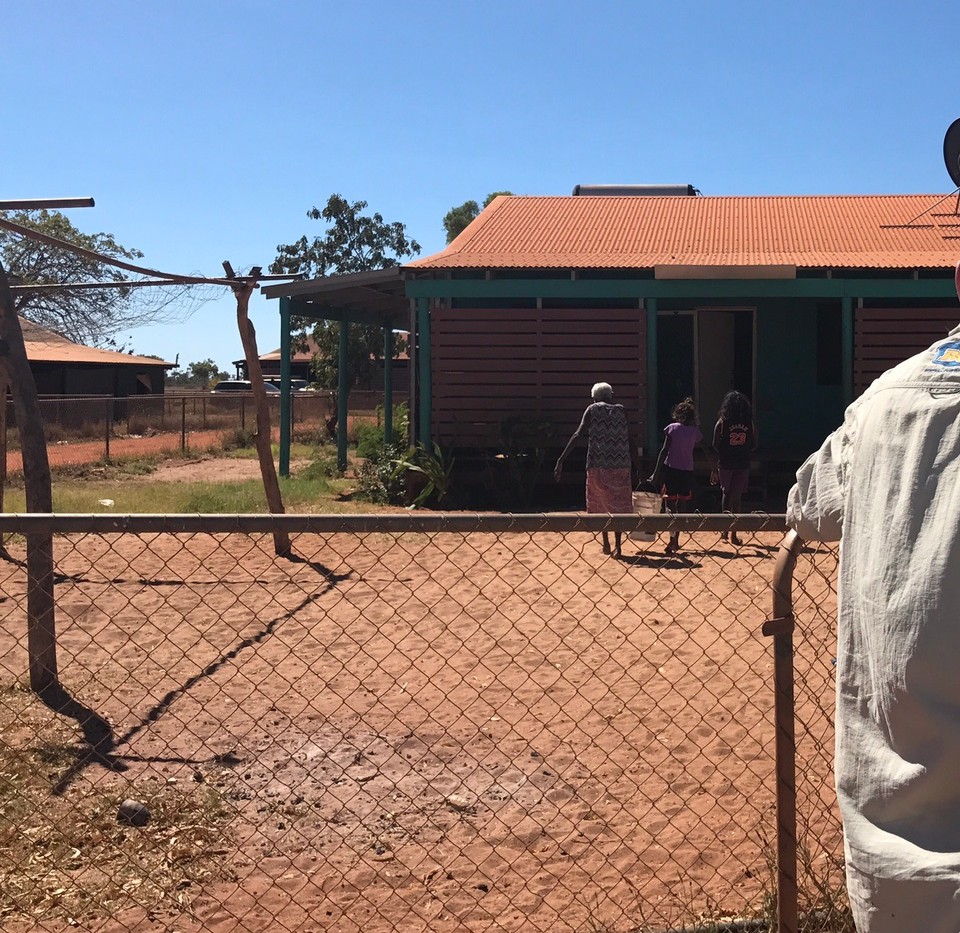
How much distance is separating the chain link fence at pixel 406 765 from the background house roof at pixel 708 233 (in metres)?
6.96

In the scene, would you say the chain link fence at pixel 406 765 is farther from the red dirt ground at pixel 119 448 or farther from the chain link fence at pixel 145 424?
the chain link fence at pixel 145 424

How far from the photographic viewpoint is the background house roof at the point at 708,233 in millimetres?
13711

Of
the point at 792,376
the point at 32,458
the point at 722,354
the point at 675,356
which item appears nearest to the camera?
the point at 32,458

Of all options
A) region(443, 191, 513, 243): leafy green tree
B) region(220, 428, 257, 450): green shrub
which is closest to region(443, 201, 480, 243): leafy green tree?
region(443, 191, 513, 243): leafy green tree

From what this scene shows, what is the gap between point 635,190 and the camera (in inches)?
797

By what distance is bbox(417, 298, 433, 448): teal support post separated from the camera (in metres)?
14.0

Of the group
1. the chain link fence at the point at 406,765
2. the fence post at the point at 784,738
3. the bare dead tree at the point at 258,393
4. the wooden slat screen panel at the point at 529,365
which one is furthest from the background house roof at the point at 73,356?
the fence post at the point at 784,738

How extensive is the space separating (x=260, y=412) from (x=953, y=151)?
314 inches

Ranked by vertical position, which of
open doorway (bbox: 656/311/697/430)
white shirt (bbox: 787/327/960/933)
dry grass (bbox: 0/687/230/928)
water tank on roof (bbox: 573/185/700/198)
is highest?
water tank on roof (bbox: 573/185/700/198)

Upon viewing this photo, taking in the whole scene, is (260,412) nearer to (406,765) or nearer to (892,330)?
(406,765)

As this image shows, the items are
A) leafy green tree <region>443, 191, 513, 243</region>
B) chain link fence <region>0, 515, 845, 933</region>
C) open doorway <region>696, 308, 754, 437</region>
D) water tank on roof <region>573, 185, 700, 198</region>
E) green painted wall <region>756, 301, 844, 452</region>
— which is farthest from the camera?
leafy green tree <region>443, 191, 513, 243</region>

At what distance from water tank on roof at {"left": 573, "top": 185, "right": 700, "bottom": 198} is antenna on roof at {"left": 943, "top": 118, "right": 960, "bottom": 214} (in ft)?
57.3

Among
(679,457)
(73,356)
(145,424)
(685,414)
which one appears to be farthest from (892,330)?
(73,356)

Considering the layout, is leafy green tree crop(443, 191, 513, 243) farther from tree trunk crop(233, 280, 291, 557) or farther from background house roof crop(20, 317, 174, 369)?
tree trunk crop(233, 280, 291, 557)
